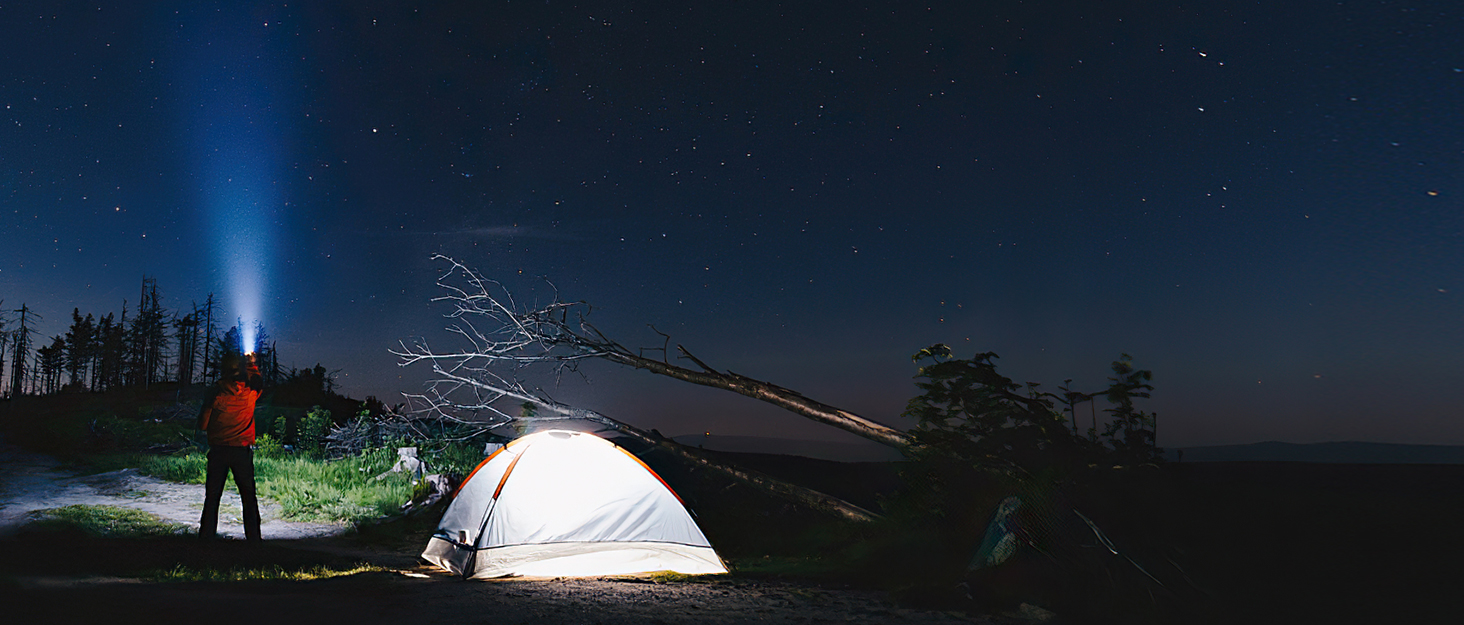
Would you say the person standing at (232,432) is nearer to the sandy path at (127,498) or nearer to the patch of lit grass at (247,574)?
the patch of lit grass at (247,574)

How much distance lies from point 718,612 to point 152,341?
80.4 metres

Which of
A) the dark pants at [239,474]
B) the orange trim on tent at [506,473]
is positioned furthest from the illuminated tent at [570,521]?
the dark pants at [239,474]

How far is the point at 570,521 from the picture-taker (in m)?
8.27

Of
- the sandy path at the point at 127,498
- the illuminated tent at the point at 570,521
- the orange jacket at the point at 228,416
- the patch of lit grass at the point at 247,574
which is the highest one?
the orange jacket at the point at 228,416

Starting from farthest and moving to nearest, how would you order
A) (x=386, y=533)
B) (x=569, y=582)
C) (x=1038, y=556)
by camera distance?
(x=386, y=533), (x=569, y=582), (x=1038, y=556)

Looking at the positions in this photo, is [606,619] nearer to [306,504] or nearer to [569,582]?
[569,582]

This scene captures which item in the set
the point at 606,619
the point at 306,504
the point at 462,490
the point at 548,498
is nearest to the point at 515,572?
the point at 548,498

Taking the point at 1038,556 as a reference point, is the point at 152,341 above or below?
above

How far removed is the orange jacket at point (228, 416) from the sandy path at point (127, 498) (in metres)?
3.13

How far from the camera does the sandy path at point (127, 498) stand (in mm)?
12048

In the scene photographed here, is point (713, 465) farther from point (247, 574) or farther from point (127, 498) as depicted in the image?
point (127, 498)

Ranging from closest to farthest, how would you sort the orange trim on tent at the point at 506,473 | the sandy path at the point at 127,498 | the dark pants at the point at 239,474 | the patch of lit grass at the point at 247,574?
the patch of lit grass at the point at 247,574 → the orange trim on tent at the point at 506,473 → the dark pants at the point at 239,474 → the sandy path at the point at 127,498

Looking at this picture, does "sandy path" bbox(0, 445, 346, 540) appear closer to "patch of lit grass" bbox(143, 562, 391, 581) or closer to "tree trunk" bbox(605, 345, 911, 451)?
"patch of lit grass" bbox(143, 562, 391, 581)

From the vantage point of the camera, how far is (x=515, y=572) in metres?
8.04
